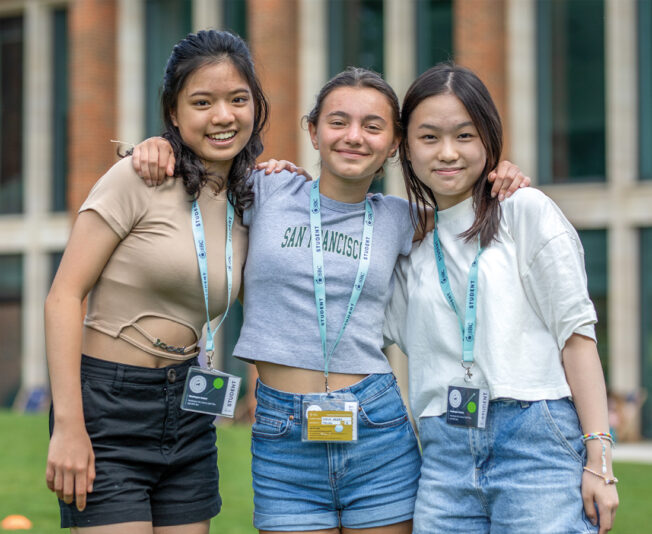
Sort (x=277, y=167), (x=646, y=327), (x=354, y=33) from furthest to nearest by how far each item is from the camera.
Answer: (x=354, y=33)
(x=646, y=327)
(x=277, y=167)

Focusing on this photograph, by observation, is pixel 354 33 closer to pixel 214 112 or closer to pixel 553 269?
pixel 214 112

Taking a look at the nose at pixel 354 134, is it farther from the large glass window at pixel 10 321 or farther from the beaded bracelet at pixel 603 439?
the large glass window at pixel 10 321

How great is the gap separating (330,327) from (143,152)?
0.82 m

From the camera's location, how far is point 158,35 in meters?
19.2

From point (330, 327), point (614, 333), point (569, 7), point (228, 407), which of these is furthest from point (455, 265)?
point (569, 7)

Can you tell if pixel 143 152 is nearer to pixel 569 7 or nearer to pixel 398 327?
pixel 398 327

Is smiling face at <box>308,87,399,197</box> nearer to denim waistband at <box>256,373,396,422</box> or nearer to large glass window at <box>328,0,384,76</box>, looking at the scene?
denim waistband at <box>256,373,396,422</box>

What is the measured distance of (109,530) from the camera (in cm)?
288

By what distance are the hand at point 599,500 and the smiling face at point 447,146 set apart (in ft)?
3.25

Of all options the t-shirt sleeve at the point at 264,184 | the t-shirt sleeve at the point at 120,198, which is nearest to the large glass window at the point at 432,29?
the t-shirt sleeve at the point at 264,184

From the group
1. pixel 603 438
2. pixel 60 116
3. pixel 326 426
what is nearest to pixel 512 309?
pixel 603 438

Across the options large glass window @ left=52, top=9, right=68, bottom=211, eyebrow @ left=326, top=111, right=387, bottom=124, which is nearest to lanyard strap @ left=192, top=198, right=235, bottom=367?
eyebrow @ left=326, top=111, right=387, bottom=124

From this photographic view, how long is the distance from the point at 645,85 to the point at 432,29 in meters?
3.76

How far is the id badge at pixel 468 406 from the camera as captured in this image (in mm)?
2891
